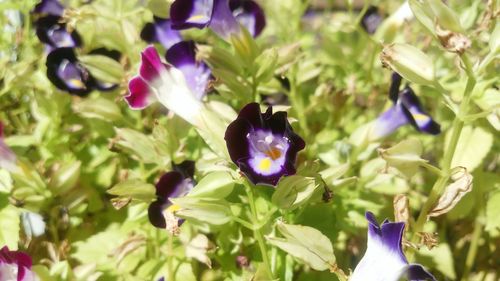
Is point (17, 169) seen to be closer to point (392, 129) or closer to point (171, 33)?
point (171, 33)

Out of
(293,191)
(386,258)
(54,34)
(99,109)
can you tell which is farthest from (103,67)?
(386,258)

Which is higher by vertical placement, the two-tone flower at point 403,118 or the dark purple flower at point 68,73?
the two-tone flower at point 403,118

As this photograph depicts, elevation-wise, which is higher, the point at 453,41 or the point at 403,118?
the point at 453,41

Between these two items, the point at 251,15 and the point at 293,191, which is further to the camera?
the point at 251,15

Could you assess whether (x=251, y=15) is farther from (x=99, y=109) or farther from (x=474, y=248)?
(x=474, y=248)

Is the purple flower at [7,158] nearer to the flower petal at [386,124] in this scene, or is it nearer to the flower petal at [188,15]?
the flower petal at [188,15]

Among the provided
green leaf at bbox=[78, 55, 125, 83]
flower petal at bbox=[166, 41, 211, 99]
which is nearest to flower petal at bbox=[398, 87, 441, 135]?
flower petal at bbox=[166, 41, 211, 99]

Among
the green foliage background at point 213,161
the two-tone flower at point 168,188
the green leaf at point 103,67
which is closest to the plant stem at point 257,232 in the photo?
the green foliage background at point 213,161
